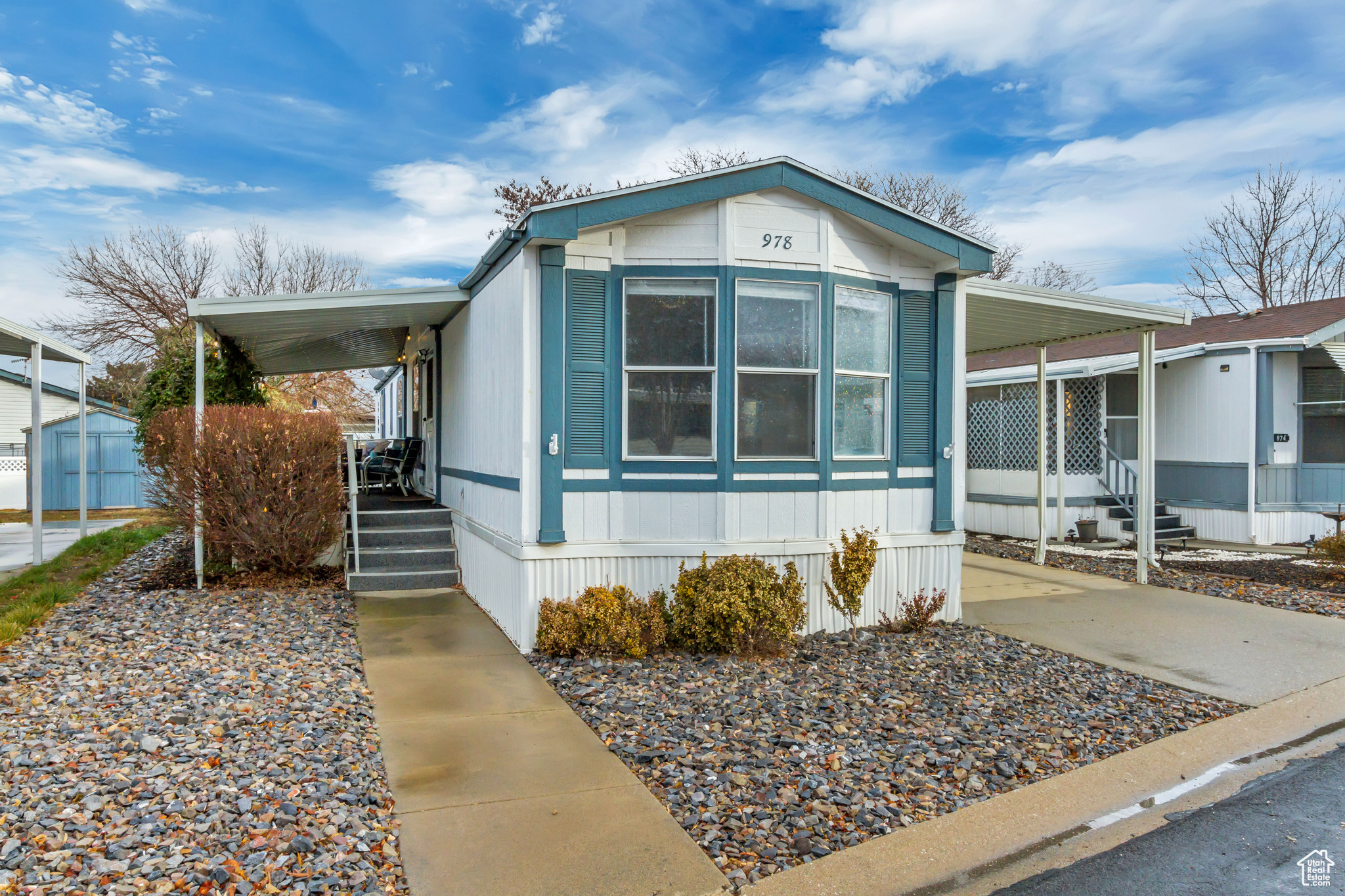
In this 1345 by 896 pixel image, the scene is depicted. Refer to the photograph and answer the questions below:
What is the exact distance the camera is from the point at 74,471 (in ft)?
57.3

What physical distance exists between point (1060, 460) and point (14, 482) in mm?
21195

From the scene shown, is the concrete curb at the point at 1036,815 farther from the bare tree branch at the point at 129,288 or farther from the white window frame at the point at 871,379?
the bare tree branch at the point at 129,288

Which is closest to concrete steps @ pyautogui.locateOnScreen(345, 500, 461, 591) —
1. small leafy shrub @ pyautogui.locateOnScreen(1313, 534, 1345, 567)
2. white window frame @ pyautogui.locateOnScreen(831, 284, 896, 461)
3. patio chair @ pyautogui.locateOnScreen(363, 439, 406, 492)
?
patio chair @ pyautogui.locateOnScreen(363, 439, 406, 492)

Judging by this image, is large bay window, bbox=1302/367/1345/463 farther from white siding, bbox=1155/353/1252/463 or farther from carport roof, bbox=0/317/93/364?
carport roof, bbox=0/317/93/364

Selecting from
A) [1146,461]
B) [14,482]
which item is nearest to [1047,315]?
[1146,461]

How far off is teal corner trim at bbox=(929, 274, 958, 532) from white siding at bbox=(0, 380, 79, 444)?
2220cm

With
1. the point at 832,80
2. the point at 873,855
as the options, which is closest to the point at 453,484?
the point at 873,855

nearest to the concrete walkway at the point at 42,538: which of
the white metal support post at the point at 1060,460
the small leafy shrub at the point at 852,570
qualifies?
the small leafy shrub at the point at 852,570

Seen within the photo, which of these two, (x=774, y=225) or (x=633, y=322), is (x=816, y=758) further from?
(x=774, y=225)

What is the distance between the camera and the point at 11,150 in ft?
58.0

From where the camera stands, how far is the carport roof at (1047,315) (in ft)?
25.8

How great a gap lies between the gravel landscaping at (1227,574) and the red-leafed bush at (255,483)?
884 centimetres

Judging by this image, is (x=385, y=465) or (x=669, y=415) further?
(x=385, y=465)

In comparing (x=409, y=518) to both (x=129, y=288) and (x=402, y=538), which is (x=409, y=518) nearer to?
(x=402, y=538)
